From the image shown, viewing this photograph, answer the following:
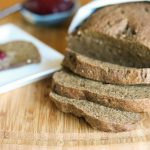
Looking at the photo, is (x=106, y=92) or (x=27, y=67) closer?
(x=106, y=92)

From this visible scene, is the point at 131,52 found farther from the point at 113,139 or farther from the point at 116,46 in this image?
the point at 113,139

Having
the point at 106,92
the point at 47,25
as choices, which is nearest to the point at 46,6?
the point at 47,25

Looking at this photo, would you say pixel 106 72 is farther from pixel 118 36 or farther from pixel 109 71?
pixel 118 36

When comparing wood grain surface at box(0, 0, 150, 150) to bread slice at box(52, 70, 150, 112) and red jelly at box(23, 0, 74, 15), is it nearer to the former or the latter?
bread slice at box(52, 70, 150, 112)

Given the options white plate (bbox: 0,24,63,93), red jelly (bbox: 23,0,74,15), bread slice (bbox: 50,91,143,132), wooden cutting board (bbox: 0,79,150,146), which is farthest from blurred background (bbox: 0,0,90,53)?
bread slice (bbox: 50,91,143,132)

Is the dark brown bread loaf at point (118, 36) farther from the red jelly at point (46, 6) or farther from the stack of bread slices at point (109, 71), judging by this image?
the red jelly at point (46, 6)

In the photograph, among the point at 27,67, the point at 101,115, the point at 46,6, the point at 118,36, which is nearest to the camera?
the point at 101,115

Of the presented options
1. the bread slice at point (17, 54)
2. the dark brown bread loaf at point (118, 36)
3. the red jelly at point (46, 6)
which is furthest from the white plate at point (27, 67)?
the red jelly at point (46, 6)

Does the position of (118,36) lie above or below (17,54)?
above
